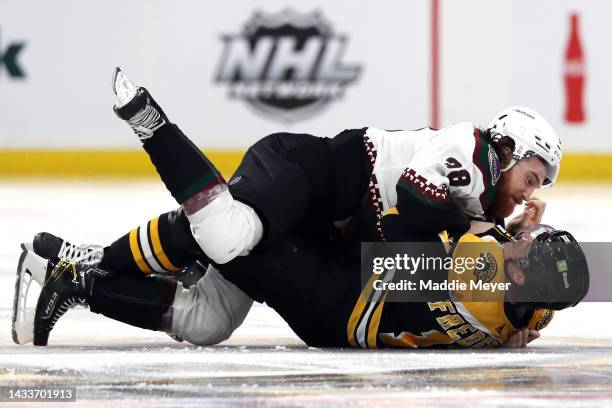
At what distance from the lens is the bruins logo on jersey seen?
3.11m

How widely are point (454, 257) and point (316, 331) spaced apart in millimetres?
411

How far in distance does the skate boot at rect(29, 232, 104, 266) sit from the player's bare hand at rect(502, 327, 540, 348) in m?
1.08

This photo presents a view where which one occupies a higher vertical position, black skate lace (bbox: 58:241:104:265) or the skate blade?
the skate blade

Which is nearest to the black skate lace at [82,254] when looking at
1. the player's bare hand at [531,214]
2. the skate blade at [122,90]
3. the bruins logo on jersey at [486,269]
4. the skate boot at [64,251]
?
the skate boot at [64,251]

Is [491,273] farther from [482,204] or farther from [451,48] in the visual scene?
[451,48]

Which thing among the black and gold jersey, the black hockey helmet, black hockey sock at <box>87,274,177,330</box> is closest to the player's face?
the black and gold jersey

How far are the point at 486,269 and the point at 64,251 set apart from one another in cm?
111

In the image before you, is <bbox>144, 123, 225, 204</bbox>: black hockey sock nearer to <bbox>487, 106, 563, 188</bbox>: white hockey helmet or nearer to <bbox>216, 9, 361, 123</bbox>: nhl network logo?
<bbox>487, 106, 563, 188</bbox>: white hockey helmet

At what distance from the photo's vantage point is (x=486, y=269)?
312cm

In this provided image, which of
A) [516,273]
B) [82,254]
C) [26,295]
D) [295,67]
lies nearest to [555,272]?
[516,273]

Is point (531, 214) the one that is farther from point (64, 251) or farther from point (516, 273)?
point (64, 251)

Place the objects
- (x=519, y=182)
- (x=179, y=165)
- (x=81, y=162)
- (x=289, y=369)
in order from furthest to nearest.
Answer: (x=81, y=162) < (x=519, y=182) < (x=179, y=165) < (x=289, y=369)

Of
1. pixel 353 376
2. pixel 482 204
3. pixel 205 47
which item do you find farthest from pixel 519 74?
pixel 353 376

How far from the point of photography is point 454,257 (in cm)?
316
